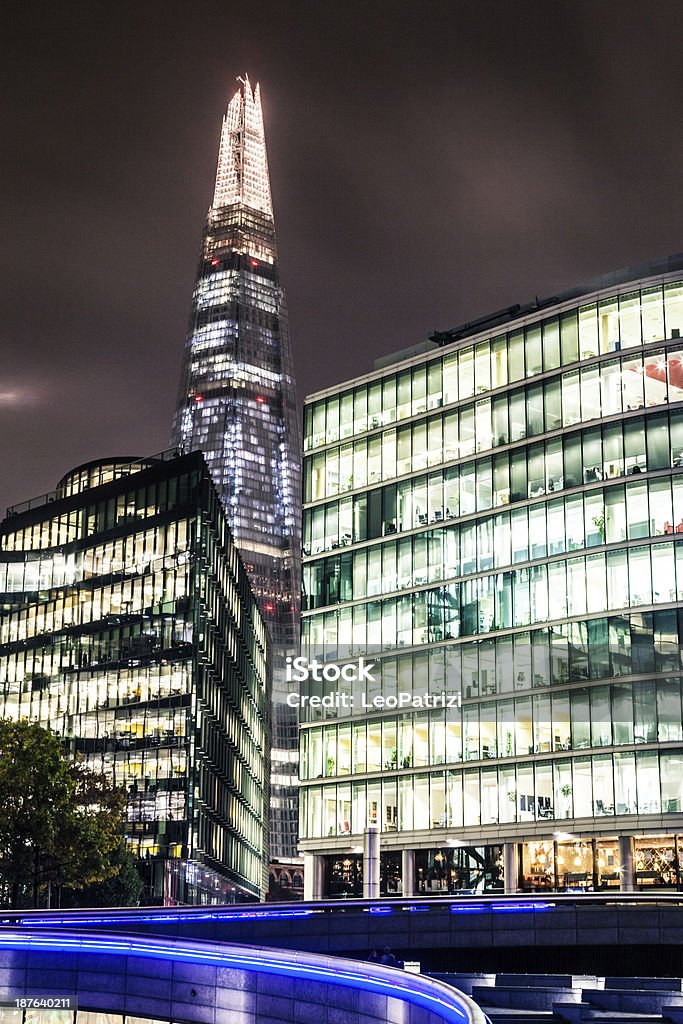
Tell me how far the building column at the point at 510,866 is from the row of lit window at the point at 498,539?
57.9ft

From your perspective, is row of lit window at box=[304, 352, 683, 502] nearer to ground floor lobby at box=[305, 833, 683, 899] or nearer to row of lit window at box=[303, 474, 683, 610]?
row of lit window at box=[303, 474, 683, 610]

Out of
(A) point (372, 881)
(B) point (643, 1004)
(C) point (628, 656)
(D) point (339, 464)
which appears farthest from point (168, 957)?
(D) point (339, 464)

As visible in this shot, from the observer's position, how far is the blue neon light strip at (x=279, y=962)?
70.9 feet

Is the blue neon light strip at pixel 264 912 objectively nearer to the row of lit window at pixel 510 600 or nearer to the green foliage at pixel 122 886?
the row of lit window at pixel 510 600

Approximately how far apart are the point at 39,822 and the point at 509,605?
3162 centimetres

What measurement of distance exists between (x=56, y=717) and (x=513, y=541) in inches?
2353

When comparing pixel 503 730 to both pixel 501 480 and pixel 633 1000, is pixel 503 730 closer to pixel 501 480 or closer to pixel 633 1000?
pixel 501 480

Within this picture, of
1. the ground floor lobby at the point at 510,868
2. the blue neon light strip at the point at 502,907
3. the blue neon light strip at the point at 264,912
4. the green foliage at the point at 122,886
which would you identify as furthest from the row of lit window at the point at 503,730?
the blue neon light strip at the point at 264,912

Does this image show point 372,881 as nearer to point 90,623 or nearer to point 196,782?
point 196,782

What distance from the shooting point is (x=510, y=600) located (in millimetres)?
82375

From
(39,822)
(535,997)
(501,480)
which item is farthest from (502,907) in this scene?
(501,480)

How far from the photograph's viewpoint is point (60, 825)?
71.1m

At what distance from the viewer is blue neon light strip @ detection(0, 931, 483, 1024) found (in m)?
21.6

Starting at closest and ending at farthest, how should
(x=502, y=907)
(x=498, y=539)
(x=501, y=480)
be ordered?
(x=502, y=907)
(x=498, y=539)
(x=501, y=480)
